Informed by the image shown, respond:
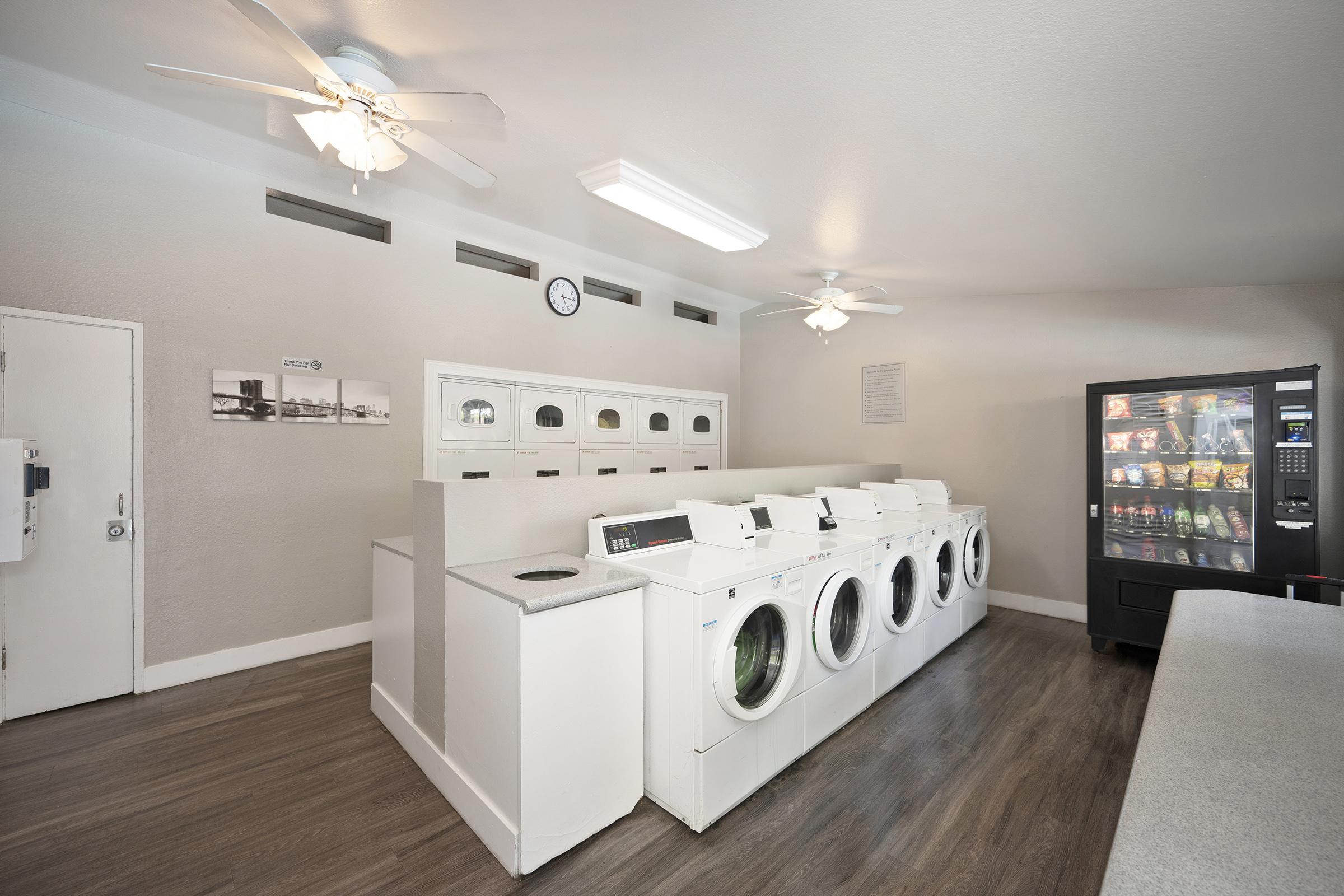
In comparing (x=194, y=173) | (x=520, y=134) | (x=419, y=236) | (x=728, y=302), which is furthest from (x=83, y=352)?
(x=728, y=302)

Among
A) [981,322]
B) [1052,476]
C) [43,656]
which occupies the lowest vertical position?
[43,656]

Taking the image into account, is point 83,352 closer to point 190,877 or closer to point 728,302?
point 190,877

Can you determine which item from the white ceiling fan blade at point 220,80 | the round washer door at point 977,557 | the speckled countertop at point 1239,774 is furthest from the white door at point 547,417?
the speckled countertop at point 1239,774

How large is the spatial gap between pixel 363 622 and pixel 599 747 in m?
2.70

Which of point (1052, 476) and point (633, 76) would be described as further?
point (1052, 476)

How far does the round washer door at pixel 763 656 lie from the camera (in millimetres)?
2129

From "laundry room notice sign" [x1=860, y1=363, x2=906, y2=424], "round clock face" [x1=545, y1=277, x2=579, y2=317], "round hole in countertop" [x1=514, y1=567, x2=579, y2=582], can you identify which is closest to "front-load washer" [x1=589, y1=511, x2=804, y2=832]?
"round hole in countertop" [x1=514, y1=567, x2=579, y2=582]

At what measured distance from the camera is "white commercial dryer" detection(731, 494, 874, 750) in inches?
97.2

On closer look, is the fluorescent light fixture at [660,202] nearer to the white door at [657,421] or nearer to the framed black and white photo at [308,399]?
the white door at [657,421]

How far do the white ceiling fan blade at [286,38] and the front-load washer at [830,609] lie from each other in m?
2.45

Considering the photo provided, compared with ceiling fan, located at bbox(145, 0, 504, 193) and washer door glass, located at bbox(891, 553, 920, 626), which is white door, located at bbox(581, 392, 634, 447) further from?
washer door glass, located at bbox(891, 553, 920, 626)

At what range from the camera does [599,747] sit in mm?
1979

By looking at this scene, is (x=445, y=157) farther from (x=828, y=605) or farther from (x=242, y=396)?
(x=828, y=605)

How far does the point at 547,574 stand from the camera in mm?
2211
